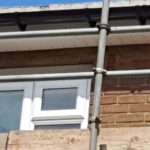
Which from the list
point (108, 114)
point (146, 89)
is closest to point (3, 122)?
point (108, 114)

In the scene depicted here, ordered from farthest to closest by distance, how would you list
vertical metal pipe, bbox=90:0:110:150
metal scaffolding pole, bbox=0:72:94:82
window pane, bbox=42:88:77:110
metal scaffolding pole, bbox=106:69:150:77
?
1. window pane, bbox=42:88:77:110
2. metal scaffolding pole, bbox=0:72:94:82
3. metal scaffolding pole, bbox=106:69:150:77
4. vertical metal pipe, bbox=90:0:110:150

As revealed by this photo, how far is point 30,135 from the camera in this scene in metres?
5.24

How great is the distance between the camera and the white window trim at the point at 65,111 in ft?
22.5

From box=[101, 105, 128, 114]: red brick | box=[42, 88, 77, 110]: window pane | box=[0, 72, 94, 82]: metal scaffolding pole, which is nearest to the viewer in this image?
box=[0, 72, 94, 82]: metal scaffolding pole

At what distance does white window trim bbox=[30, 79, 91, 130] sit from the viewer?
6.86 meters

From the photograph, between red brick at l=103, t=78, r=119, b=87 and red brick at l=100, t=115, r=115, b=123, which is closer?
red brick at l=100, t=115, r=115, b=123

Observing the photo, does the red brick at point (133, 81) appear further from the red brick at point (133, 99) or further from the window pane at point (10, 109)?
the window pane at point (10, 109)

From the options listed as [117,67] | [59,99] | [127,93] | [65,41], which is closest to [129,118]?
[127,93]

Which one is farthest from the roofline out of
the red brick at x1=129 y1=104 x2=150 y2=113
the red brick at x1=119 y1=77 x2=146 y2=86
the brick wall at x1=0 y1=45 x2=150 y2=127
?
the red brick at x1=129 y1=104 x2=150 y2=113

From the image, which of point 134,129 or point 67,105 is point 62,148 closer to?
point 134,129

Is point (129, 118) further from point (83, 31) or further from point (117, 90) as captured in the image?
point (83, 31)

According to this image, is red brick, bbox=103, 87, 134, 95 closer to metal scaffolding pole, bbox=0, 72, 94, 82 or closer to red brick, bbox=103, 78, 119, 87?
red brick, bbox=103, 78, 119, 87

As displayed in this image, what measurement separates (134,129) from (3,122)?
254 centimetres

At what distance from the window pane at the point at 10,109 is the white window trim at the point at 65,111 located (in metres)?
0.23
